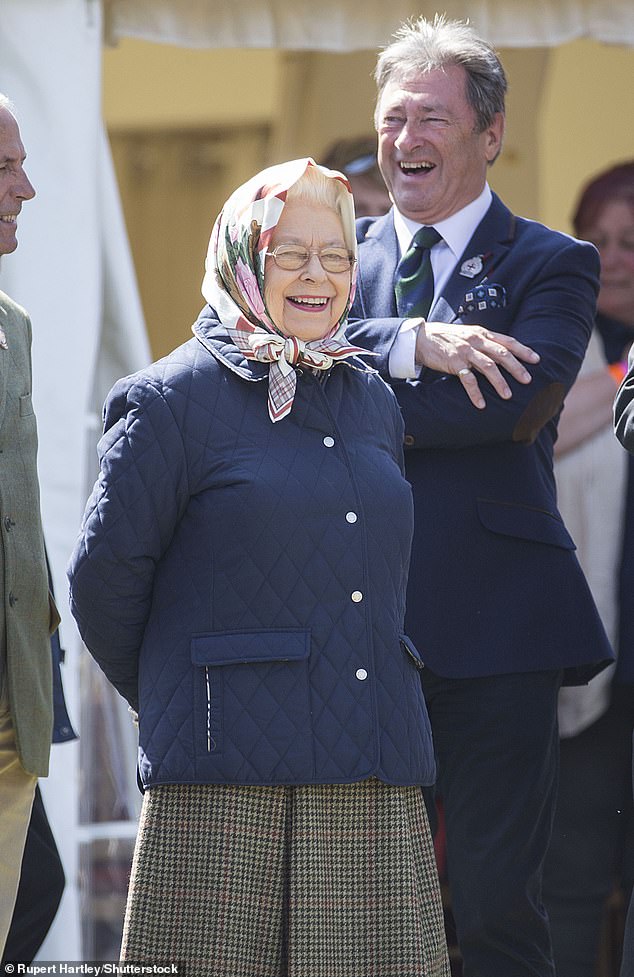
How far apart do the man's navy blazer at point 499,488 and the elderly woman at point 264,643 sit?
56 centimetres

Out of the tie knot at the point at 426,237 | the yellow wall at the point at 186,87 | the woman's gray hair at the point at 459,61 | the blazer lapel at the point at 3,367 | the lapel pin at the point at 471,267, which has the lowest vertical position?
the blazer lapel at the point at 3,367

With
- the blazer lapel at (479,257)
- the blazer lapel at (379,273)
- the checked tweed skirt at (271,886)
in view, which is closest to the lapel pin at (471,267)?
the blazer lapel at (479,257)

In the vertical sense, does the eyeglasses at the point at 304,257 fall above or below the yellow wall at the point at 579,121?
below

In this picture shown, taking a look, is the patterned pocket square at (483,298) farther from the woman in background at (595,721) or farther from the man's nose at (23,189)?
the woman in background at (595,721)

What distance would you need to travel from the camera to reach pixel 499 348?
3275mm

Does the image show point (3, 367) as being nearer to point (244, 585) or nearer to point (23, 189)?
point (23, 189)

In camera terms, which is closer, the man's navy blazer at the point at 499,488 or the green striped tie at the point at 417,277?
the man's navy blazer at the point at 499,488

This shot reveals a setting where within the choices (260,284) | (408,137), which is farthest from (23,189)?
(408,137)

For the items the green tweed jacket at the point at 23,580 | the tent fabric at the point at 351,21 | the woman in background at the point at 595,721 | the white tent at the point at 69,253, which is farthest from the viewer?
the tent fabric at the point at 351,21

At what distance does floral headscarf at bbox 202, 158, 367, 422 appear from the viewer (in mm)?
2736

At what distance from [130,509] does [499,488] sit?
1.05m

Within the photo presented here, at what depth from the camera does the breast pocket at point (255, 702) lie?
8.40 ft

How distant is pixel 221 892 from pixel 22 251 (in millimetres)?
2162

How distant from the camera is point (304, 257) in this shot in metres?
2.78
